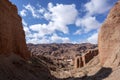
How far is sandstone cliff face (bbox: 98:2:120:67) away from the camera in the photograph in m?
31.4

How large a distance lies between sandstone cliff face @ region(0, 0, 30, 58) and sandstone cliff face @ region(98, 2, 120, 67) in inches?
483

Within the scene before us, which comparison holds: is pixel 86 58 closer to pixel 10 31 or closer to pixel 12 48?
pixel 12 48

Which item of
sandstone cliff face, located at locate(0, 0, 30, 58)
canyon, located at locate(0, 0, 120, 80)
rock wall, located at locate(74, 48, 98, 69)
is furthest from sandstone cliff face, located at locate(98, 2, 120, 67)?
rock wall, located at locate(74, 48, 98, 69)

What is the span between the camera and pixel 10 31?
30.3 m

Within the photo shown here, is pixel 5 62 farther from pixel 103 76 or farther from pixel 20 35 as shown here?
pixel 103 76

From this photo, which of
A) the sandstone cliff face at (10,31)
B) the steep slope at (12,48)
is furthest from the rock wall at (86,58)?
the steep slope at (12,48)

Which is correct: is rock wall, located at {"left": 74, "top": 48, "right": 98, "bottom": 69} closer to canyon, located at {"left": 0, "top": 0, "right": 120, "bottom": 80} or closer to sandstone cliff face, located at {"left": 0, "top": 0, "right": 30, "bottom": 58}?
canyon, located at {"left": 0, "top": 0, "right": 120, "bottom": 80}

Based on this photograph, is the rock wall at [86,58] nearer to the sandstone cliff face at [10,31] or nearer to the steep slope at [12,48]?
the sandstone cliff face at [10,31]

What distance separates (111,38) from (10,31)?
14.5 meters

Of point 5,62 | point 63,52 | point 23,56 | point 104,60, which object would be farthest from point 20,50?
point 63,52

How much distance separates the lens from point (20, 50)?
33.6m

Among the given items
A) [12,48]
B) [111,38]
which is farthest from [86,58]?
[12,48]

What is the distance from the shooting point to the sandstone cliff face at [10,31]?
28.0m

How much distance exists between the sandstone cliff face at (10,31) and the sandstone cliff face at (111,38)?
483 inches
